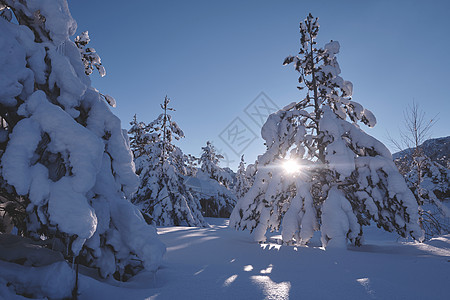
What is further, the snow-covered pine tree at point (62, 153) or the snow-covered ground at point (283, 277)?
the snow-covered ground at point (283, 277)

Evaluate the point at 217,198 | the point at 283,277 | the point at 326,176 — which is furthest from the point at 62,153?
the point at 217,198

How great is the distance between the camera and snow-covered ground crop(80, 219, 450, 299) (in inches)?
90.8

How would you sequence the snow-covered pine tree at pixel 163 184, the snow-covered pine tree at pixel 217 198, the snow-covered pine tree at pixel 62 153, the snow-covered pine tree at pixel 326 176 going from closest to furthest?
1. the snow-covered pine tree at pixel 62 153
2. the snow-covered pine tree at pixel 326 176
3. the snow-covered pine tree at pixel 163 184
4. the snow-covered pine tree at pixel 217 198

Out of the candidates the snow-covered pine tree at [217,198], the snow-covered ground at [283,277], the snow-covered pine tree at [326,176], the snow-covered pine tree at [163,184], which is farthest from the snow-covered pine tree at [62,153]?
the snow-covered pine tree at [217,198]

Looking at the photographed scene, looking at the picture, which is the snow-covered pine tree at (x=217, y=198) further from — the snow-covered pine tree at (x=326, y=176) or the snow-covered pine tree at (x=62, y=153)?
the snow-covered pine tree at (x=62, y=153)

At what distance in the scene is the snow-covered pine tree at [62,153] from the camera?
185 centimetres

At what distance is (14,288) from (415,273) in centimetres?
440

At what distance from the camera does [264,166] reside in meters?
6.66

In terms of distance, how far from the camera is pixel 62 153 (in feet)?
6.56

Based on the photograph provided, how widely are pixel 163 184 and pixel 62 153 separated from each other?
15.3m

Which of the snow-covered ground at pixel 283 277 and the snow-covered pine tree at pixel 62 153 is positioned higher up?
the snow-covered pine tree at pixel 62 153

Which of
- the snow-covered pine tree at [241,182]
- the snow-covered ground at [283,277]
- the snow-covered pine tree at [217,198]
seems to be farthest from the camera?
the snow-covered pine tree at [241,182]

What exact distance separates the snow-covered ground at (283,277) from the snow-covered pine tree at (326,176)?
93cm

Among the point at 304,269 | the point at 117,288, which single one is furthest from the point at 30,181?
the point at 304,269
